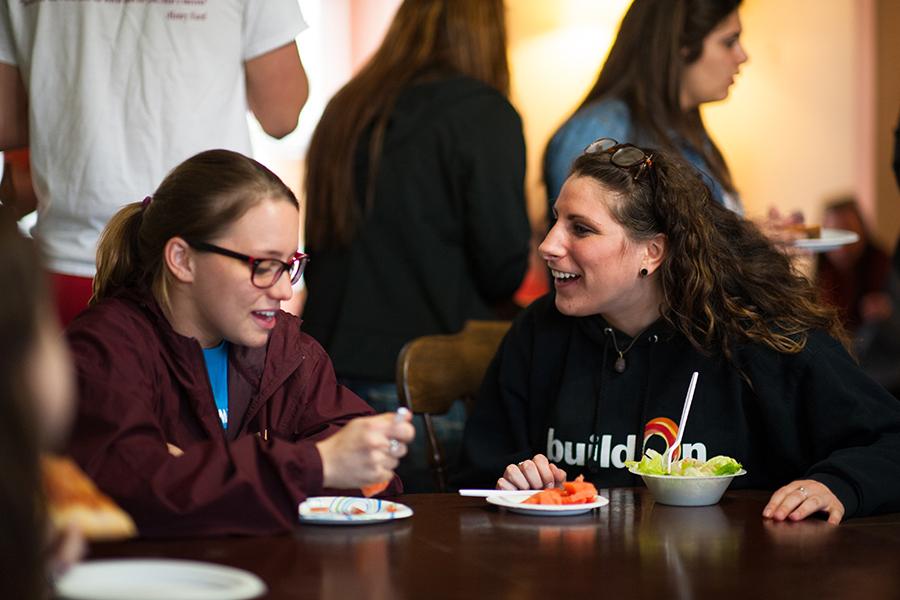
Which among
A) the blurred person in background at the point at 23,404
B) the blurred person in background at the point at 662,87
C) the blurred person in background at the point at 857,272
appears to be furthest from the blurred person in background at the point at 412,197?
the blurred person in background at the point at 857,272

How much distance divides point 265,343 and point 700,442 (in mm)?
841

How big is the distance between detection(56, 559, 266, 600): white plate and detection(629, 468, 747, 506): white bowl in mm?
882

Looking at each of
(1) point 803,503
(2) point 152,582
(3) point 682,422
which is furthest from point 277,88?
(2) point 152,582

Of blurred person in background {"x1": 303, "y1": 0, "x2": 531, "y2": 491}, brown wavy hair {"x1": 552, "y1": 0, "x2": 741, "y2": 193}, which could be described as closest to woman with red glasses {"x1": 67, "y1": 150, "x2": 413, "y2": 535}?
blurred person in background {"x1": 303, "y1": 0, "x2": 531, "y2": 491}

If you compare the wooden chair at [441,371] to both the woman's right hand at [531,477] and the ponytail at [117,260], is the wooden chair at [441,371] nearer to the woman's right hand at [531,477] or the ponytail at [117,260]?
the woman's right hand at [531,477]

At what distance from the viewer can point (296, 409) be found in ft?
7.09

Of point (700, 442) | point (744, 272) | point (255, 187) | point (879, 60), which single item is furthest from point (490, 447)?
point (879, 60)

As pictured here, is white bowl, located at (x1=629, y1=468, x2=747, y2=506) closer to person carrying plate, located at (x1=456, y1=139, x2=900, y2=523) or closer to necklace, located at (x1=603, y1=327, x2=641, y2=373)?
person carrying plate, located at (x1=456, y1=139, x2=900, y2=523)

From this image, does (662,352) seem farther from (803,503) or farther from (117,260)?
(117,260)

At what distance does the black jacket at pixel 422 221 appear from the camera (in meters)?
3.21

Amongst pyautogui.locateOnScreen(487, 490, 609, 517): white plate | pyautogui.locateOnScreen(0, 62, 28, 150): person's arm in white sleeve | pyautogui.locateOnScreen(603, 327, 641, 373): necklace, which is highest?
Result: pyautogui.locateOnScreen(0, 62, 28, 150): person's arm in white sleeve

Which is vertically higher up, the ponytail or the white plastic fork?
the ponytail

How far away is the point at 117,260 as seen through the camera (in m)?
2.17

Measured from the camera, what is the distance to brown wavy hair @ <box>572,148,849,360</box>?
2445mm
